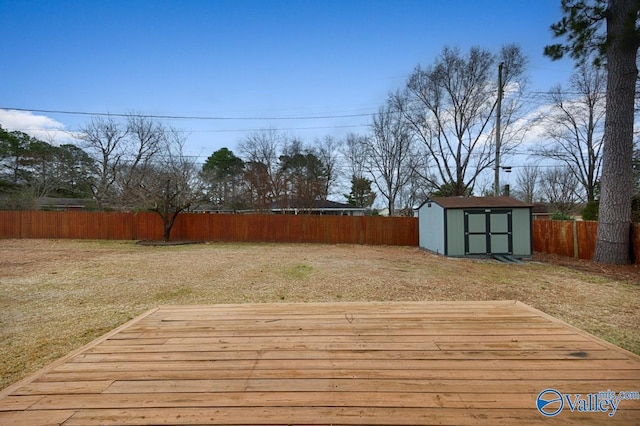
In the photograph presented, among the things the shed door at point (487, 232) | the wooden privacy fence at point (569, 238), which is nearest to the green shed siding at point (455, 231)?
the shed door at point (487, 232)

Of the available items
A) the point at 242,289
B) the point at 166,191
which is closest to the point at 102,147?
the point at 166,191

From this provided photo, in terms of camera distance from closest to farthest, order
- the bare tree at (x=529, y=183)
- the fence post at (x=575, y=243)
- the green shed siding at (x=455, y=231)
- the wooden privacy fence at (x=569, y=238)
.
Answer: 1. the wooden privacy fence at (x=569, y=238)
2. the fence post at (x=575, y=243)
3. the green shed siding at (x=455, y=231)
4. the bare tree at (x=529, y=183)

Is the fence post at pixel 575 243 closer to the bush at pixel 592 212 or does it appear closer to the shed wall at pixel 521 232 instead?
the shed wall at pixel 521 232

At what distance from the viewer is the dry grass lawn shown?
3238mm

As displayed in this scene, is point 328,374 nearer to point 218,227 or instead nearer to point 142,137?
point 218,227

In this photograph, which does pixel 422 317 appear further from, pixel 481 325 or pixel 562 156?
pixel 562 156

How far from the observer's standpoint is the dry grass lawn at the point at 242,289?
10.6 ft

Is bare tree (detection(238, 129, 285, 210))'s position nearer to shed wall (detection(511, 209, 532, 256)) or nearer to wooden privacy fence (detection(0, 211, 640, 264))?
wooden privacy fence (detection(0, 211, 640, 264))

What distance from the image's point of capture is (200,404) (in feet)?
4.51

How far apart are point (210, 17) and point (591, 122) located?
70.0 ft

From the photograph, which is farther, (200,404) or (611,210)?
(611,210)

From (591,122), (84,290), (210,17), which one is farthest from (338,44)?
(591,122)

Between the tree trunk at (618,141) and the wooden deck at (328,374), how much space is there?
26.9ft

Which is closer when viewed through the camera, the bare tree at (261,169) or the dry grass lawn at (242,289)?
the dry grass lawn at (242,289)
